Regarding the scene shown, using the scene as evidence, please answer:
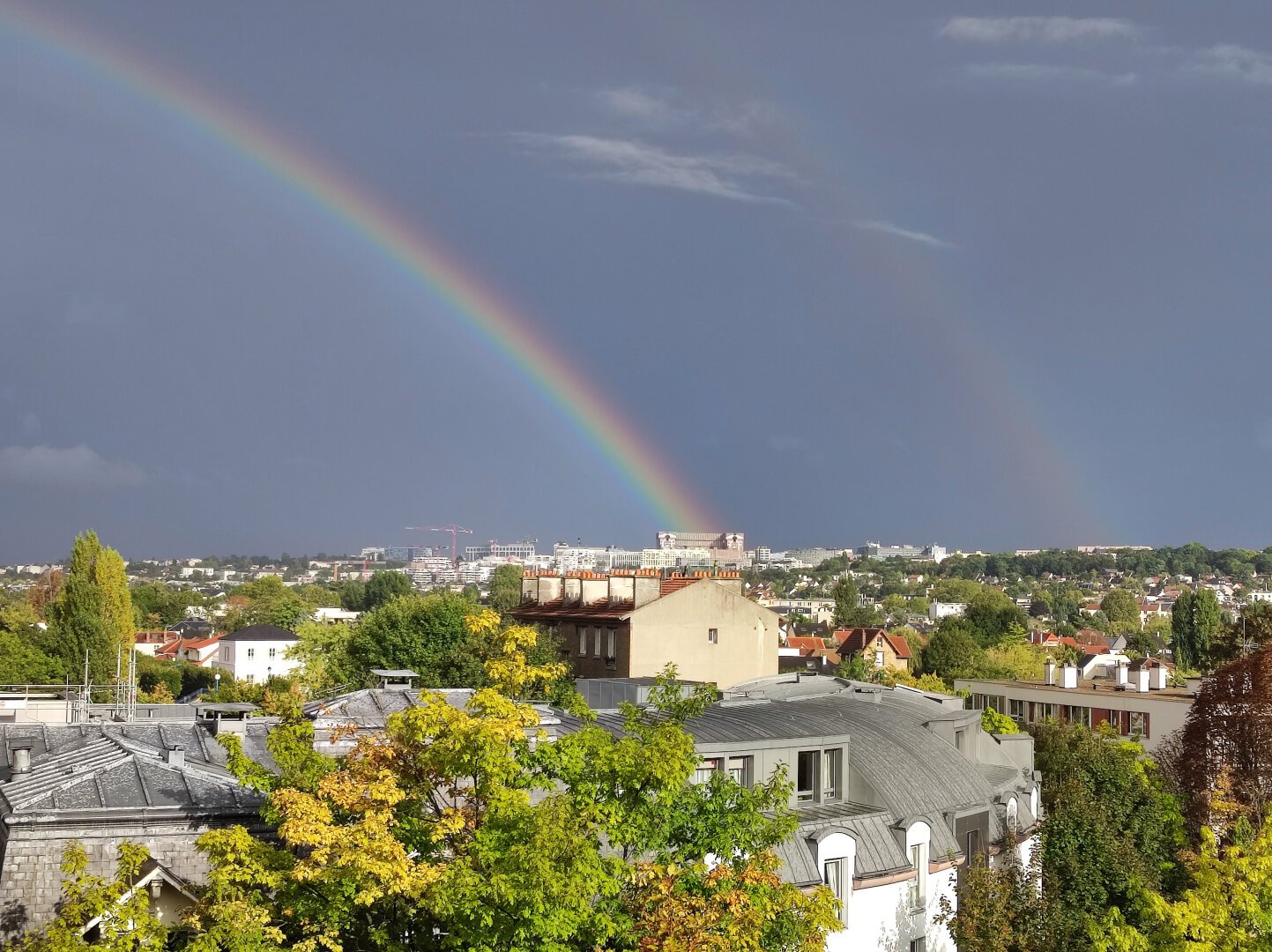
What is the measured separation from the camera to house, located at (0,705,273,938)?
20984 mm

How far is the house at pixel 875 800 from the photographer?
34000 mm

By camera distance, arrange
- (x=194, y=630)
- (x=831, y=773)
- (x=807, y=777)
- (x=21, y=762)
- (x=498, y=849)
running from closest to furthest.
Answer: (x=498, y=849) < (x=21, y=762) < (x=807, y=777) < (x=831, y=773) < (x=194, y=630)

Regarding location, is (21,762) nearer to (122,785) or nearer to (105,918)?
(122,785)

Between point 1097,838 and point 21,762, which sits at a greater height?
point 21,762

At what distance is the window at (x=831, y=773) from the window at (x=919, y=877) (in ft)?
7.97

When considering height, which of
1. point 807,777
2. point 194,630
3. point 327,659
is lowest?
point 807,777

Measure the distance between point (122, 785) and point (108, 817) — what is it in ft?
4.92

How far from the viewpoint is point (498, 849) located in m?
19.6

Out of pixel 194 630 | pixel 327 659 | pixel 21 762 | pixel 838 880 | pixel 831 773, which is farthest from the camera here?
pixel 194 630

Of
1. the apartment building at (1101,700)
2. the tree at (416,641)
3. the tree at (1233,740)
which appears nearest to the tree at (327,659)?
the tree at (416,641)

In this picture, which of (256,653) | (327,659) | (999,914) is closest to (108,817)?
(999,914)

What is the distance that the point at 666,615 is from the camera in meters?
85.0

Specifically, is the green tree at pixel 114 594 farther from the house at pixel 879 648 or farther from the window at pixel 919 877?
the window at pixel 919 877

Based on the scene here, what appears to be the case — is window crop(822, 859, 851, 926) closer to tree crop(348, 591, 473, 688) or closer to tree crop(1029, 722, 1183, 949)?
tree crop(1029, 722, 1183, 949)
